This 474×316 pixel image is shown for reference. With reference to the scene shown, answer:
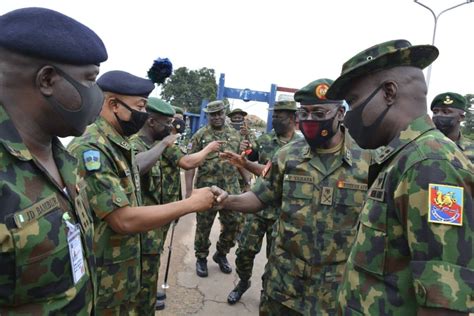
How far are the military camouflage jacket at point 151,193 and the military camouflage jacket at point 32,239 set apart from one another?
1857 mm

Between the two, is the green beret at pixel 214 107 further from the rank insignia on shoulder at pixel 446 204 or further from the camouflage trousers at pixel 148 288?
the rank insignia on shoulder at pixel 446 204

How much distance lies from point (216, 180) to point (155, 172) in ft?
7.48

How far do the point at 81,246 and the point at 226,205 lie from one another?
1538mm

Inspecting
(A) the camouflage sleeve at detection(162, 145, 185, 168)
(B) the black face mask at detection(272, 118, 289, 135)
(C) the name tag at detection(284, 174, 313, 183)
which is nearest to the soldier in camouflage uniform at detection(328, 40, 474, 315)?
(C) the name tag at detection(284, 174, 313, 183)

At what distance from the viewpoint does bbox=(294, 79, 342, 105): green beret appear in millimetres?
2564

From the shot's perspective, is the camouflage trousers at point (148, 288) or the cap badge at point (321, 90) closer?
the cap badge at point (321, 90)

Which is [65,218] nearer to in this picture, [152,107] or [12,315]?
[12,315]

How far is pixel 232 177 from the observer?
5.84 meters

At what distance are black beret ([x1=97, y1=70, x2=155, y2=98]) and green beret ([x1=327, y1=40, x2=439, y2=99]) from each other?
4.86 ft

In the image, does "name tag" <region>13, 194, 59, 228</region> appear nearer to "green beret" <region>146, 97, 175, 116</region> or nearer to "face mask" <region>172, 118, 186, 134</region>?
"green beret" <region>146, 97, 175, 116</region>

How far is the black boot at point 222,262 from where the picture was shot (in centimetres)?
515

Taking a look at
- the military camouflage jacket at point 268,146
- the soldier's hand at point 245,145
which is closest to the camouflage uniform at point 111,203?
the military camouflage jacket at point 268,146

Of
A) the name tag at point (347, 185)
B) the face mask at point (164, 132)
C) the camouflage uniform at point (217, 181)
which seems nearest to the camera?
the name tag at point (347, 185)

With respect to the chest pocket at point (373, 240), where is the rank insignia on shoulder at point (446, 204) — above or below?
above
